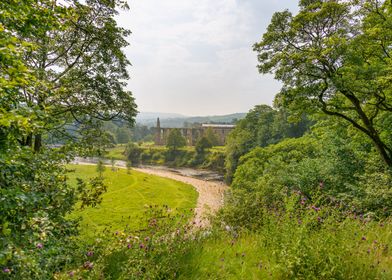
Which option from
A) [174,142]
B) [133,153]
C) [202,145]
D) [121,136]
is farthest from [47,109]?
[121,136]

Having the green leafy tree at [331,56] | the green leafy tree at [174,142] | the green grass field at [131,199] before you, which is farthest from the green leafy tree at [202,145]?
the green leafy tree at [331,56]

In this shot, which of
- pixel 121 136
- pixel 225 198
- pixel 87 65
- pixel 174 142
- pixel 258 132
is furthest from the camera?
pixel 121 136

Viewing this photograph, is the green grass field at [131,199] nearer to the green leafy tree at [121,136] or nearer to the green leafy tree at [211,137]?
the green leafy tree at [211,137]

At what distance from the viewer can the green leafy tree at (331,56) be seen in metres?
8.02

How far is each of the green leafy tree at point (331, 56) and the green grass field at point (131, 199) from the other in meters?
15.4

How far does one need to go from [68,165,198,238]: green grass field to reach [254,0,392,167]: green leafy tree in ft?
50.5

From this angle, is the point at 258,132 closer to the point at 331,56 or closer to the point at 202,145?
the point at 202,145

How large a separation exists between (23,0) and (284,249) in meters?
5.17

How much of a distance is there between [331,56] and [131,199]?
26.2 m

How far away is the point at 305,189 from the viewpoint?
11.7 meters

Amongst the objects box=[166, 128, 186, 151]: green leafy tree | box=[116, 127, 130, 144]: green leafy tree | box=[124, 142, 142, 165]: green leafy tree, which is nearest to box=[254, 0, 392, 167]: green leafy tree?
box=[166, 128, 186, 151]: green leafy tree

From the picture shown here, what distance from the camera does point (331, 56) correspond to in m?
8.10

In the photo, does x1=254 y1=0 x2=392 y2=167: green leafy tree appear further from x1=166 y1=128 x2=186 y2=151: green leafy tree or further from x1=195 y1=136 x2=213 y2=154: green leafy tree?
x1=166 y1=128 x2=186 y2=151: green leafy tree

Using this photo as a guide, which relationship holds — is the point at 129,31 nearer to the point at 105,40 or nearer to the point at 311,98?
the point at 105,40
